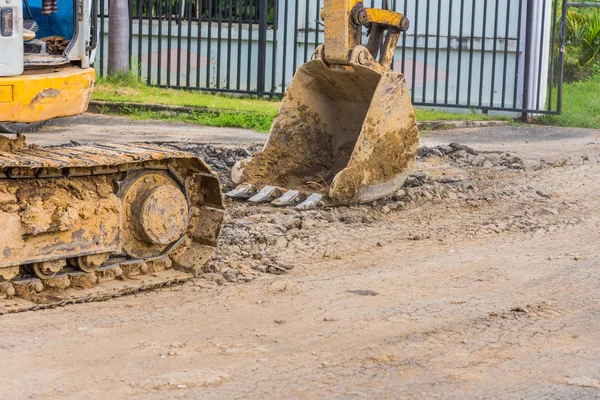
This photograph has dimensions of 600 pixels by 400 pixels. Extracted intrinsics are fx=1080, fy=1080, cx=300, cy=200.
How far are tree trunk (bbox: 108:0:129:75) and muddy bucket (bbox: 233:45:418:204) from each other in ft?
26.4

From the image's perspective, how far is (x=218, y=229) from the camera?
6848mm

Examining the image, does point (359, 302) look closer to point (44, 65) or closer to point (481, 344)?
point (481, 344)

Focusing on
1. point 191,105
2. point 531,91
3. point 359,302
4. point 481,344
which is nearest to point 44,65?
point 359,302

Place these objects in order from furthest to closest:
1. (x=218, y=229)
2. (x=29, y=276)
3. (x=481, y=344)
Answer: (x=218, y=229) → (x=29, y=276) → (x=481, y=344)

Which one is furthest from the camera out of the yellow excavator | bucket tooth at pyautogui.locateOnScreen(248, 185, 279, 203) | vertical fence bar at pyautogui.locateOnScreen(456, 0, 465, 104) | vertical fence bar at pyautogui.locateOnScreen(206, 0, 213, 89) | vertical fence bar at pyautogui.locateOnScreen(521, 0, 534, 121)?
vertical fence bar at pyautogui.locateOnScreen(206, 0, 213, 89)

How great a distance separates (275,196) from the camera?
30.0 feet

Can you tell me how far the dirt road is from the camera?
4777 mm

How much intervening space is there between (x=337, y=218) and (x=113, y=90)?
8863 millimetres

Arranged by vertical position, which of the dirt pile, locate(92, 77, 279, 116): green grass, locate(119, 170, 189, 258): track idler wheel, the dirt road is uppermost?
locate(92, 77, 279, 116): green grass

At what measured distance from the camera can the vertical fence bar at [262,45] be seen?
17.1 m

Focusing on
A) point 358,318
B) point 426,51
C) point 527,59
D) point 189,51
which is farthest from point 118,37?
point 358,318

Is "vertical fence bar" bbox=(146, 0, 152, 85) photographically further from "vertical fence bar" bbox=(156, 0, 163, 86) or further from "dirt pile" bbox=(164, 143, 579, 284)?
"dirt pile" bbox=(164, 143, 579, 284)

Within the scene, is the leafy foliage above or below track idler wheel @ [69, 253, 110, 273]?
above

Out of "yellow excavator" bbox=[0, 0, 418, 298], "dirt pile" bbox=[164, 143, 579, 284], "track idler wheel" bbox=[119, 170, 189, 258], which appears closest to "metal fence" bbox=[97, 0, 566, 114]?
"dirt pile" bbox=[164, 143, 579, 284]
